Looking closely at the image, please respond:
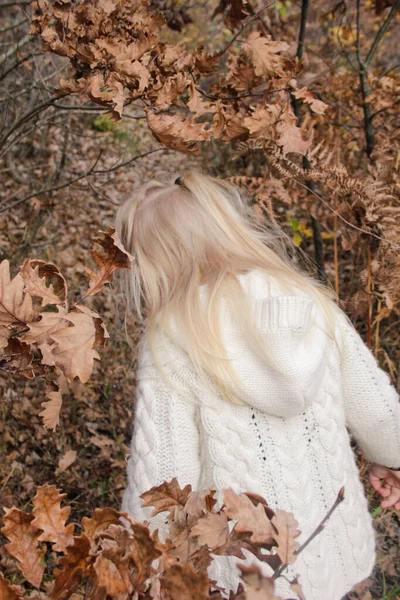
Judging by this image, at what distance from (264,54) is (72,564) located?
4.96 feet

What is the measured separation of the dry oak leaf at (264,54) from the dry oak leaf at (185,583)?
1.48 metres

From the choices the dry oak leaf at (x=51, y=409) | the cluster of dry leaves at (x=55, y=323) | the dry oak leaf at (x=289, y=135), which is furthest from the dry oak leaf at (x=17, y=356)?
the dry oak leaf at (x=289, y=135)

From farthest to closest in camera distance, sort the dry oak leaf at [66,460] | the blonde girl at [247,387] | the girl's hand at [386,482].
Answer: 1. the dry oak leaf at [66,460]
2. the girl's hand at [386,482]
3. the blonde girl at [247,387]

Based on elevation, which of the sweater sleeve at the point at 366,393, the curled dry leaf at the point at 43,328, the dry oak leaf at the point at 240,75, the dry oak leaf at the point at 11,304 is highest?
the dry oak leaf at the point at 240,75

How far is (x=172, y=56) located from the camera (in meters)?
1.65

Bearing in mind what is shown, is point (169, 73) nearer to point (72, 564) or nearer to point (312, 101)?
point (312, 101)

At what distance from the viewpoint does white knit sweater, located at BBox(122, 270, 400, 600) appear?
1.74 meters

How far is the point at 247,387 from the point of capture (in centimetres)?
173

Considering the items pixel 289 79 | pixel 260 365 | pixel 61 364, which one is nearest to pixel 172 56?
pixel 289 79

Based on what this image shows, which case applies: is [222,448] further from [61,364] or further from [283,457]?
[61,364]

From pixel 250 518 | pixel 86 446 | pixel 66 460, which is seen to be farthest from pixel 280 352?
pixel 86 446

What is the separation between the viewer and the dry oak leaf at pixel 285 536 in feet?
2.70

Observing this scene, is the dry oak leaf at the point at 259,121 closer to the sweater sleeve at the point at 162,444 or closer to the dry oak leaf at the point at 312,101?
the dry oak leaf at the point at 312,101

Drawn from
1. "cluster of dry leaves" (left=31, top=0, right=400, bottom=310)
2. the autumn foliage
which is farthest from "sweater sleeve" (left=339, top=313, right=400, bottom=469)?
"cluster of dry leaves" (left=31, top=0, right=400, bottom=310)
